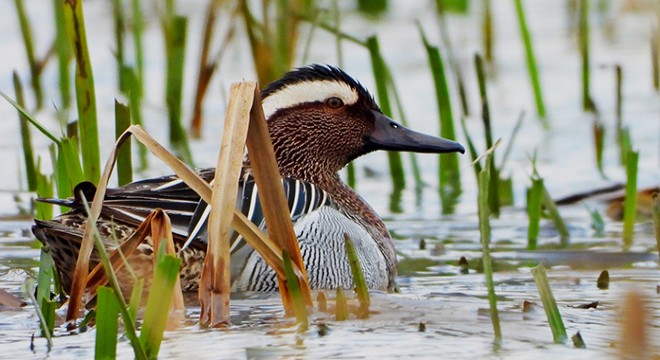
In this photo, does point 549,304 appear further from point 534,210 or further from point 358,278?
point 534,210

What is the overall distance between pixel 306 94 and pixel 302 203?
90 centimetres

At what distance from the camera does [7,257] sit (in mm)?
6160

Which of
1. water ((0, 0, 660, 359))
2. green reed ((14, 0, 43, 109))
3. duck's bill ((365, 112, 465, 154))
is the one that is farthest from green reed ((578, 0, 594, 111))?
green reed ((14, 0, 43, 109))

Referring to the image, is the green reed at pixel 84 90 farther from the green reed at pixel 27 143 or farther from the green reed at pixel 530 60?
the green reed at pixel 530 60

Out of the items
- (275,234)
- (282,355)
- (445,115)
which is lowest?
(282,355)

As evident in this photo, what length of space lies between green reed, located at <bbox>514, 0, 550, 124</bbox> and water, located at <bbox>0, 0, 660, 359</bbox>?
0.77ft

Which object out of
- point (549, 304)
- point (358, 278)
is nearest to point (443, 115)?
point (358, 278)

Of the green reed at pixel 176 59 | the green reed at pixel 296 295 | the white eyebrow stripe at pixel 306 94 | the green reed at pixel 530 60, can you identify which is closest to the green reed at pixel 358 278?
the green reed at pixel 296 295

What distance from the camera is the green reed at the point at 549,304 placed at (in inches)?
149

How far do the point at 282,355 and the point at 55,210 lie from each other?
3337 mm

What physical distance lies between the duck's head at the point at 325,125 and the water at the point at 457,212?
1.80 feet

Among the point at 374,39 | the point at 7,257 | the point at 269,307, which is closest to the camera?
the point at 269,307

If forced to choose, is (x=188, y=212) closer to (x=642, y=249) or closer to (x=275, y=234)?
(x=275, y=234)

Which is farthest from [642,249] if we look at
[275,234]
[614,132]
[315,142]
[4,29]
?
[4,29]
